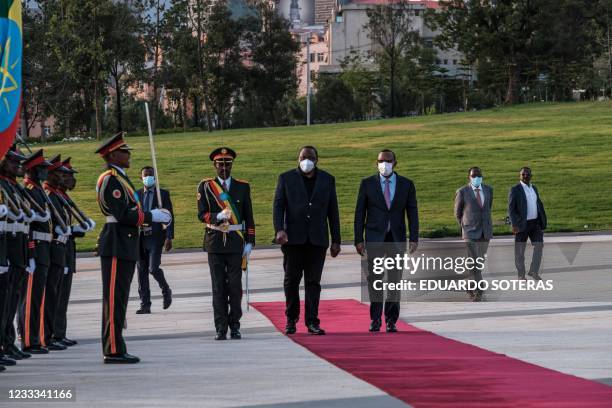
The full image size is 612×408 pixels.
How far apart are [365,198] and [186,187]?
3515 centimetres

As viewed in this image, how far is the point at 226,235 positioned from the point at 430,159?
39504 mm

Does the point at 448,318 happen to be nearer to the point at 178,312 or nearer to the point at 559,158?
the point at 178,312

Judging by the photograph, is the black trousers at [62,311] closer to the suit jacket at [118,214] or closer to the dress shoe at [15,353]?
the dress shoe at [15,353]

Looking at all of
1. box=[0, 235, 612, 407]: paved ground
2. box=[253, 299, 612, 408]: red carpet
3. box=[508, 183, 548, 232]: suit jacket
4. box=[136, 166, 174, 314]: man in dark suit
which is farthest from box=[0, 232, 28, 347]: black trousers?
box=[508, 183, 548, 232]: suit jacket

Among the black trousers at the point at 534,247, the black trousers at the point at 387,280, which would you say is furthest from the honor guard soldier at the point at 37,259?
the black trousers at the point at 534,247

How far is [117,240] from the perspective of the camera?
12977 millimetres

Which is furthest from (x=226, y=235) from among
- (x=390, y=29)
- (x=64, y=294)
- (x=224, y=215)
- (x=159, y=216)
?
(x=390, y=29)

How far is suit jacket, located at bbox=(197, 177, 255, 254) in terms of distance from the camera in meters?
15.5

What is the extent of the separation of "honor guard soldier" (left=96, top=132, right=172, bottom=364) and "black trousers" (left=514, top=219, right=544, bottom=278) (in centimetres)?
1073

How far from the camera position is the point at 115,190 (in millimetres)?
12914

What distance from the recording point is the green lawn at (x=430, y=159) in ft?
141

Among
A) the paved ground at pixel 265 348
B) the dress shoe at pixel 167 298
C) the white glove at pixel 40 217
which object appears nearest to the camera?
the paved ground at pixel 265 348

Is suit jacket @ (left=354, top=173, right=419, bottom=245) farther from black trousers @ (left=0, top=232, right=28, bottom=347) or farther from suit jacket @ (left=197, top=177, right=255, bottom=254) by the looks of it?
black trousers @ (left=0, top=232, right=28, bottom=347)

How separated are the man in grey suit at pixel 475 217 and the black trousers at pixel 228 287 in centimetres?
586
